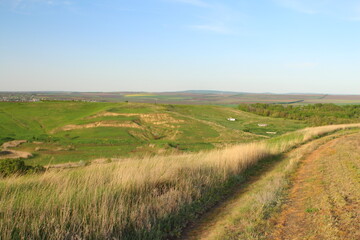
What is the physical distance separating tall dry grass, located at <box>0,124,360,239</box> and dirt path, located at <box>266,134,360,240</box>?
2045 millimetres

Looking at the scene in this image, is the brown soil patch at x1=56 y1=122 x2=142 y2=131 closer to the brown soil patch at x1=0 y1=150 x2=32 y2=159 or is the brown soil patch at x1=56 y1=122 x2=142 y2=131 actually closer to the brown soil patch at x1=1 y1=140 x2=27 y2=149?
the brown soil patch at x1=1 y1=140 x2=27 y2=149

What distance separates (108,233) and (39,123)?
43480 millimetres

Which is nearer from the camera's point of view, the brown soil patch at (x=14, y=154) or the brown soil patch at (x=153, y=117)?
the brown soil patch at (x=14, y=154)

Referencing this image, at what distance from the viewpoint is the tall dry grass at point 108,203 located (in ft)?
16.4

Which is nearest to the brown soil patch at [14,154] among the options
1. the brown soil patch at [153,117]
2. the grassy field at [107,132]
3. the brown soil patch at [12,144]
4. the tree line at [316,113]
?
the grassy field at [107,132]

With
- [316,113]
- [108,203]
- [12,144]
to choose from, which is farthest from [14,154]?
[316,113]

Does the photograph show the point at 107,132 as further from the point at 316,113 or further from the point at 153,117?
the point at 316,113

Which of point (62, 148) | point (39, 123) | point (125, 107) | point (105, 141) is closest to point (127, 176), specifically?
point (62, 148)

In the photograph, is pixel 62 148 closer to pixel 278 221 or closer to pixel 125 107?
pixel 125 107

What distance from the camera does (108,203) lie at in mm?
5910

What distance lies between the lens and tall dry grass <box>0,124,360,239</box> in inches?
196

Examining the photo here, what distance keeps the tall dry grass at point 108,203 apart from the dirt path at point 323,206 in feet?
6.71

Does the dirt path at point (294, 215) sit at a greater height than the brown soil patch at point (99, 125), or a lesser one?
greater

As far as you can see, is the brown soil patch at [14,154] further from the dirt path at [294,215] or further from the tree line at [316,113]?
the tree line at [316,113]
